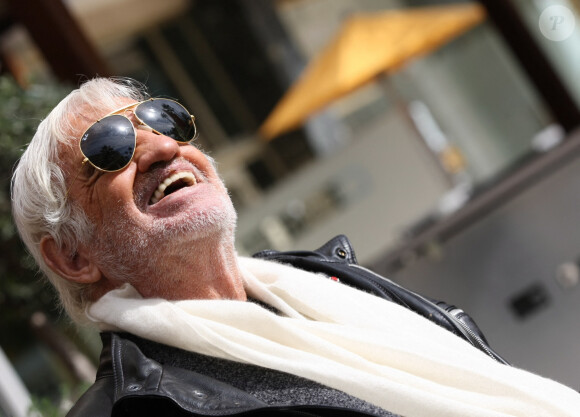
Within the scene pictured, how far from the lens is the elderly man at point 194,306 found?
89.4 inches

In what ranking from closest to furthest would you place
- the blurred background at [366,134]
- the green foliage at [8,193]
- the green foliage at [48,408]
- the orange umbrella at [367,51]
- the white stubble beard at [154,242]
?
the white stubble beard at [154,242], the green foliage at [48,408], the green foliage at [8,193], the blurred background at [366,134], the orange umbrella at [367,51]

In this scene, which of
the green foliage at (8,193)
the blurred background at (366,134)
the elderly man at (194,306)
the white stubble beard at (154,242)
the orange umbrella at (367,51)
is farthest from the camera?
the orange umbrella at (367,51)

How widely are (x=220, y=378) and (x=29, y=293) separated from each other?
2327 millimetres

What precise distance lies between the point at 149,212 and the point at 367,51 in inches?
249

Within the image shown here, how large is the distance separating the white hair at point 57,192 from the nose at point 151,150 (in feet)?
0.55

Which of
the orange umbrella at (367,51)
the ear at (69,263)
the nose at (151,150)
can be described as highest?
the orange umbrella at (367,51)

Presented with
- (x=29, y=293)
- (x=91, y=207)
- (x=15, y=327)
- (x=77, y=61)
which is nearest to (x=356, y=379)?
(x=91, y=207)

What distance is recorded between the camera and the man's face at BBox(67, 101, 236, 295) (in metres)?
2.50

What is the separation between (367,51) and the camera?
8562mm

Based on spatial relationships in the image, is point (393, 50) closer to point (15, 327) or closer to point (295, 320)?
point (15, 327)

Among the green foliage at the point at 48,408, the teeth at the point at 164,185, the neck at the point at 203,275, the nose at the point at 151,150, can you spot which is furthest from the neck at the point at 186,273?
the green foliage at the point at 48,408

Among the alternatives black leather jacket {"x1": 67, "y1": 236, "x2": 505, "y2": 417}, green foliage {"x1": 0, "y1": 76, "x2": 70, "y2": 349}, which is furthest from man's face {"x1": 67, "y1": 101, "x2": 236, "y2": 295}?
green foliage {"x1": 0, "y1": 76, "x2": 70, "y2": 349}

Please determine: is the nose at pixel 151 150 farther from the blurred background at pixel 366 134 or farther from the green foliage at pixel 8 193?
the green foliage at pixel 8 193

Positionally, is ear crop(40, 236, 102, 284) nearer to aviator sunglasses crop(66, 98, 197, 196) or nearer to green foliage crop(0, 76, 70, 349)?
aviator sunglasses crop(66, 98, 197, 196)
